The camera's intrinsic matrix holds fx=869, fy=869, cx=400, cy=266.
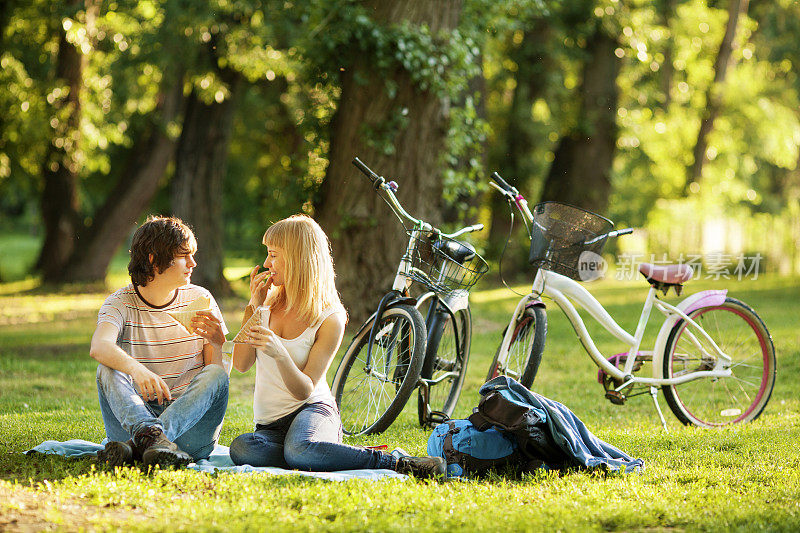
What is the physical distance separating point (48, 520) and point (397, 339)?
7.90 feet

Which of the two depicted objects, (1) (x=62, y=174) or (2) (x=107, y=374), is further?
(1) (x=62, y=174)

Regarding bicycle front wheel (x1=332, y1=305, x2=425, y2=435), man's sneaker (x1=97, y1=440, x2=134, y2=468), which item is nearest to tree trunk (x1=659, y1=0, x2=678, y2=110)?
bicycle front wheel (x1=332, y1=305, x2=425, y2=435)

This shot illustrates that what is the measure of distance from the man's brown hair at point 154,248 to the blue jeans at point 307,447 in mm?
937

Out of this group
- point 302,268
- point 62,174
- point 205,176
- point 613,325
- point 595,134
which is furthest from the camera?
point 62,174

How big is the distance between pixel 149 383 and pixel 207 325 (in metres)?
0.47

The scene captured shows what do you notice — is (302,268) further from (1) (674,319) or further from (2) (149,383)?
(1) (674,319)

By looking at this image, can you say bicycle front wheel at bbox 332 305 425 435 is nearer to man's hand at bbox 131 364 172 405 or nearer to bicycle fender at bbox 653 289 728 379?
man's hand at bbox 131 364 172 405

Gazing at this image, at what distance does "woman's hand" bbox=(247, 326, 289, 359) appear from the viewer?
Result: 4012 millimetres

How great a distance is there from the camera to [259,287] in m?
4.29

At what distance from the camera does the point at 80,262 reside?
18219mm

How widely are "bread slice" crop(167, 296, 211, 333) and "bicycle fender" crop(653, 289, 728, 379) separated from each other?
2793 mm

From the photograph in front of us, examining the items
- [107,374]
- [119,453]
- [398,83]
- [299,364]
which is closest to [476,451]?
[299,364]

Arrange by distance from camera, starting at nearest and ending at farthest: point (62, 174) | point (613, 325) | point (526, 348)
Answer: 1. point (526, 348)
2. point (613, 325)
3. point (62, 174)

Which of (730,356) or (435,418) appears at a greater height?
(730,356)
